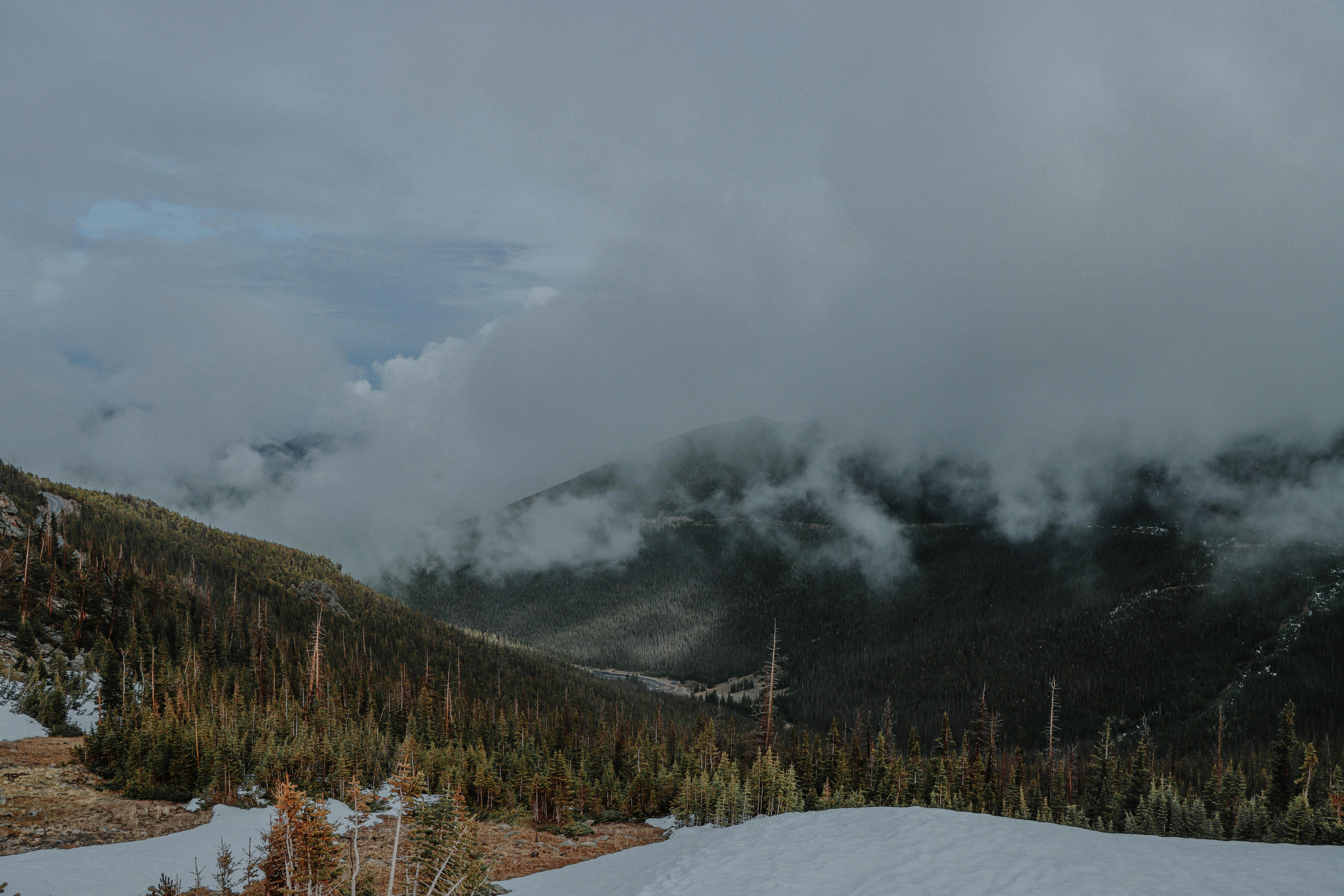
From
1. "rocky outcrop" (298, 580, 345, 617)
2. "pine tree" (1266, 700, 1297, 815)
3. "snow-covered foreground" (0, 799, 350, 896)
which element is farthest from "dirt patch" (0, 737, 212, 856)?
"pine tree" (1266, 700, 1297, 815)

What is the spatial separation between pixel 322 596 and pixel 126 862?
11347 centimetres

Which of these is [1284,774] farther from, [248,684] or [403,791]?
[248,684]

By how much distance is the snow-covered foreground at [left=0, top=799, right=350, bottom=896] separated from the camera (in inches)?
1215

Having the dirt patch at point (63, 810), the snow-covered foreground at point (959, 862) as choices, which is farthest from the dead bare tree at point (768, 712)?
the dirt patch at point (63, 810)

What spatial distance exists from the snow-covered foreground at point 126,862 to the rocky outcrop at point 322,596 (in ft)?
316

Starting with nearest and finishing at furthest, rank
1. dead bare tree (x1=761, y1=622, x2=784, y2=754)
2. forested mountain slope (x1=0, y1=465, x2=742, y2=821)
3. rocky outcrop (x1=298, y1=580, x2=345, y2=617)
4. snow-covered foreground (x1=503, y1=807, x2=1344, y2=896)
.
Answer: snow-covered foreground (x1=503, y1=807, x2=1344, y2=896) < forested mountain slope (x1=0, y1=465, x2=742, y2=821) < dead bare tree (x1=761, y1=622, x2=784, y2=754) < rocky outcrop (x1=298, y1=580, x2=345, y2=617)

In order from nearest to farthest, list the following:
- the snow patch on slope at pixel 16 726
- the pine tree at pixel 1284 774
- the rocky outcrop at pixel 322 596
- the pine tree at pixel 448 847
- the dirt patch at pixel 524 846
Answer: the pine tree at pixel 448 847 < the dirt patch at pixel 524 846 < the snow patch on slope at pixel 16 726 < the pine tree at pixel 1284 774 < the rocky outcrop at pixel 322 596

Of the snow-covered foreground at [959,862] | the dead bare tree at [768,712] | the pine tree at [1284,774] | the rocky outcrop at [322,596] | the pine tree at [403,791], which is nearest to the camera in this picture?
the pine tree at [403,791]

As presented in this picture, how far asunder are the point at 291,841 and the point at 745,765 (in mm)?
66391

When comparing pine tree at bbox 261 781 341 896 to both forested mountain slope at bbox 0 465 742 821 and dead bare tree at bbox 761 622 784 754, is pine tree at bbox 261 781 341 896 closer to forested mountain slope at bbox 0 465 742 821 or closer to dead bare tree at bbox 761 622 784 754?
forested mountain slope at bbox 0 465 742 821

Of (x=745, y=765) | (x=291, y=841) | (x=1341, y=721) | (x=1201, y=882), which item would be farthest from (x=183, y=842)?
(x=1341, y=721)

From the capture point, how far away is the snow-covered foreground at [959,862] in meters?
15.1

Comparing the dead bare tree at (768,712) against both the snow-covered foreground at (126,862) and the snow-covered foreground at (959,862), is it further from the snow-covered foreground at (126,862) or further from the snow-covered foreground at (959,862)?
the snow-covered foreground at (126,862)

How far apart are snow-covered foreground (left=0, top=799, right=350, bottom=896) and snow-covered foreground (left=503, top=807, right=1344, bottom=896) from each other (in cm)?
2108
